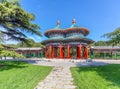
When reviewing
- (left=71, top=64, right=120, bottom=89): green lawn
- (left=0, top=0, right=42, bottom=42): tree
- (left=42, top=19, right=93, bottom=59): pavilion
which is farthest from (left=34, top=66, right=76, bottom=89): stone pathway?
(left=42, top=19, right=93, bottom=59): pavilion

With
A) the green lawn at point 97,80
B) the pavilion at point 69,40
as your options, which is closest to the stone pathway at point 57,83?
the green lawn at point 97,80

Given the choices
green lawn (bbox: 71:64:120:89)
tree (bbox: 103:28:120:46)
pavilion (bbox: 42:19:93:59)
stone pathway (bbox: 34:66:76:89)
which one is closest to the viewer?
stone pathway (bbox: 34:66:76:89)

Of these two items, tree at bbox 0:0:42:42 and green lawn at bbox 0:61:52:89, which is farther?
tree at bbox 0:0:42:42

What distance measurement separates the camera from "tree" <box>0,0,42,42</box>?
40.5 ft

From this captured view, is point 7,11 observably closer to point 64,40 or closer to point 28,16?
point 28,16

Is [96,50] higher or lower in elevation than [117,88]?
higher

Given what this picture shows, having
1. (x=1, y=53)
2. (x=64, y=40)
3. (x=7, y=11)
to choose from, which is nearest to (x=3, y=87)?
(x=1, y=53)

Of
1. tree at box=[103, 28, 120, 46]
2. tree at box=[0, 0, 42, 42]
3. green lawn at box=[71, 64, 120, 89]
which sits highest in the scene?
tree at box=[0, 0, 42, 42]

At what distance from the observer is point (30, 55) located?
3759 cm

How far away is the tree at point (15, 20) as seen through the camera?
12.4m

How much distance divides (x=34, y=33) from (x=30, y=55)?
21854 mm

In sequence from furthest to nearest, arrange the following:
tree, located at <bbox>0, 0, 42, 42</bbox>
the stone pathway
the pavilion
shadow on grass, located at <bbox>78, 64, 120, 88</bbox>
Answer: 1. the pavilion
2. tree, located at <bbox>0, 0, 42, 42</bbox>
3. shadow on grass, located at <bbox>78, 64, 120, 88</bbox>
4. the stone pathway

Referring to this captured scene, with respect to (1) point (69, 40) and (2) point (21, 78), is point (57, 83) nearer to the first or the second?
(2) point (21, 78)

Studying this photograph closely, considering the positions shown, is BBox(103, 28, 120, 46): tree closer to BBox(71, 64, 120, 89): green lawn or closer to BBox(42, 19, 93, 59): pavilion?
BBox(71, 64, 120, 89): green lawn
